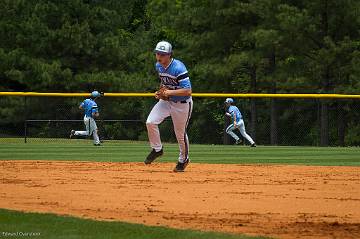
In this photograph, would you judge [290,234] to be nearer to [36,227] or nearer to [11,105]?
[36,227]

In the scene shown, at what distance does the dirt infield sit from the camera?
847 centimetres

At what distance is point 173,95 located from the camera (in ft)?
47.1

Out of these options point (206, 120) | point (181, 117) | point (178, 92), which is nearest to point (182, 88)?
point (178, 92)

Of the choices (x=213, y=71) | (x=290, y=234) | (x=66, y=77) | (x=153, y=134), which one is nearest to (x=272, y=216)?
(x=290, y=234)

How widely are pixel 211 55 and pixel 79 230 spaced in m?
34.5

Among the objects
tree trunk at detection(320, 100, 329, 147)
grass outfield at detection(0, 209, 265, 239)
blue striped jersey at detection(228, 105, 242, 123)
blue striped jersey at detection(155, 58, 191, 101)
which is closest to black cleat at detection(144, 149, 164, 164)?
blue striped jersey at detection(155, 58, 191, 101)

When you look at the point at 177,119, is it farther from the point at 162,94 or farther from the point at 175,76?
the point at 175,76

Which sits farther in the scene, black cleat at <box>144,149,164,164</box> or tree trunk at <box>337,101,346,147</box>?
tree trunk at <box>337,101,346,147</box>

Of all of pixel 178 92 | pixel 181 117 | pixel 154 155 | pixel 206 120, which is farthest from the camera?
pixel 206 120

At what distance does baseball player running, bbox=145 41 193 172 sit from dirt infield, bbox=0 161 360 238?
63 centimetres

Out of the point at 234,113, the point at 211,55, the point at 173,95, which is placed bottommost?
the point at 234,113

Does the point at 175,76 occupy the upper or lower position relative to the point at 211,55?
upper

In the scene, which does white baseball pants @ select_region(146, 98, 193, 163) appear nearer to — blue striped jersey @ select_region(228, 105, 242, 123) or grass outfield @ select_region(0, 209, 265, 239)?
grass outfield @ select_region(0, 209, 265, 239)

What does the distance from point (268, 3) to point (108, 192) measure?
1083 inches
